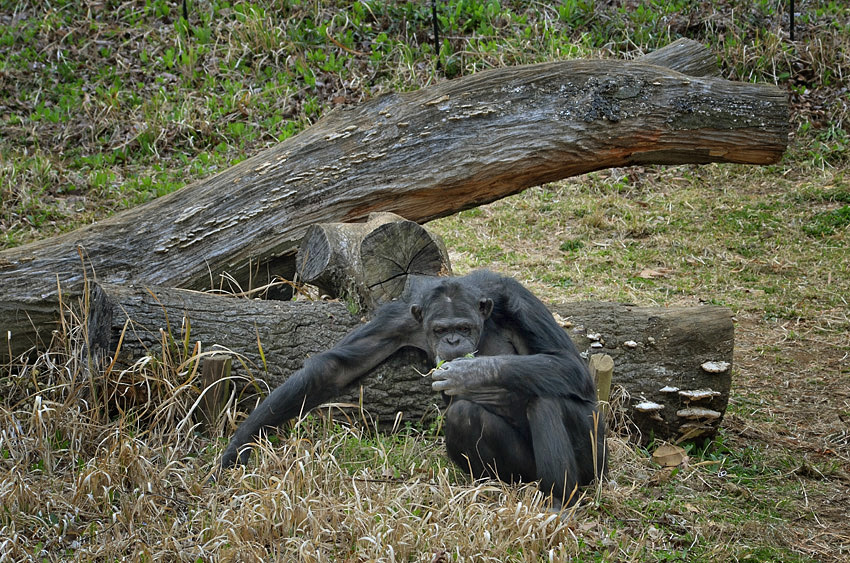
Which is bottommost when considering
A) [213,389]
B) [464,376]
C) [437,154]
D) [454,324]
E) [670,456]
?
[670,456]

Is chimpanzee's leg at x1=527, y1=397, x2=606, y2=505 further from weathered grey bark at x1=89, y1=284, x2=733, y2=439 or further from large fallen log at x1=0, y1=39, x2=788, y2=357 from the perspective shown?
large fallen log at x1=0, y1=39, x2=788, y2=357

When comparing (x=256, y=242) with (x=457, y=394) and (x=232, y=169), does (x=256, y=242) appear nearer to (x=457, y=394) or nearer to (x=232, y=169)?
(x=232, y=169)

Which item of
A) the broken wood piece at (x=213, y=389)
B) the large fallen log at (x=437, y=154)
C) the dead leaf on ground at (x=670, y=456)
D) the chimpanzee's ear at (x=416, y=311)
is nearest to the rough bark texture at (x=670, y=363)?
the dead leaf on ground at (x=670, y=456)

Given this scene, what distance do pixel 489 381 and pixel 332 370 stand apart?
1.05 m

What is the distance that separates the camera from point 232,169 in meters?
7.62

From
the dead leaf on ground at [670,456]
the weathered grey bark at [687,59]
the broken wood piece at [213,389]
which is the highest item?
the weathered grey bark at [687,59]

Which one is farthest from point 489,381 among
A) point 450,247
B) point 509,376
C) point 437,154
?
point 450,247

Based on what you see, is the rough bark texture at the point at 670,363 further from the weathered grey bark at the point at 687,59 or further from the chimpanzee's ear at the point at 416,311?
the weathered grey bark at the point at 687,59

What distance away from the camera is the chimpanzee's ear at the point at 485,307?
5203 mm

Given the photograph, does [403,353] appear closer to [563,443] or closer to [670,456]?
[563,443]

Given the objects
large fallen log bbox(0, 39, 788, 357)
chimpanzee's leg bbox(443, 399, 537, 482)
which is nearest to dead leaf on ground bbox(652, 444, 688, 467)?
chimpanzee's leg bbox(443, 399, 537, 482)

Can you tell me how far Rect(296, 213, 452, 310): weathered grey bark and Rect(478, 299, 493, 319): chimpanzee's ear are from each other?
3.15ft

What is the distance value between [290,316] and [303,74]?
7565 millimetres

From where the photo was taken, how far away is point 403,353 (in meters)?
5.78
